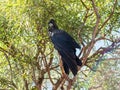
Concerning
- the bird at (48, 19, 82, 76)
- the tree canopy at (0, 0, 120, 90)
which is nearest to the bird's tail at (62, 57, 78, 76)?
the bird at (48, 19, 82, 76)

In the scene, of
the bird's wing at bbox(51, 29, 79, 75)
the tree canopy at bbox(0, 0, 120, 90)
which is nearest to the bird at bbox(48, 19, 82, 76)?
the bird's wing at bbox(51, 29, 79, 75)

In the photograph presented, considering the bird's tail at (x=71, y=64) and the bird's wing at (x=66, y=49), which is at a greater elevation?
the bird's wing at (x=66, y=49)

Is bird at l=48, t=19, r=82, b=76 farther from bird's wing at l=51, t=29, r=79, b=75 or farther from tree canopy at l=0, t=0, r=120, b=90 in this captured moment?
tree canopy at l=0, t=0, r=120, b=90

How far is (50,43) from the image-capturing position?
387 centimetres

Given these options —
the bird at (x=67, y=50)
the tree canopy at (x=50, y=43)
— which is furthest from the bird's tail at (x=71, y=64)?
the tree canopy at (x=50, y=43)

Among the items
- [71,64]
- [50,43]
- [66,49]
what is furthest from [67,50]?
[50,43]

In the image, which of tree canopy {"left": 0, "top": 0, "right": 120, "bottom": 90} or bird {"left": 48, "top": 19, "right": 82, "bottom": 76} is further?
tree canopy {"left": 0, "top": 0, "right": 120, "bottom": 90}

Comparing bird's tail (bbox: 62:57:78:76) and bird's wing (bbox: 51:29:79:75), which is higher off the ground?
bird's wing (bbox: 51:29:79:75)

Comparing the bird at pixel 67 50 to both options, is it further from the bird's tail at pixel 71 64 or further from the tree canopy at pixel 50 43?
the tree canopy at pixel 50 43

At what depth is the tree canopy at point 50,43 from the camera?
11.5ft

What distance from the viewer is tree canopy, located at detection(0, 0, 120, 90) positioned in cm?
352

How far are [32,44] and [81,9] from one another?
67 cm

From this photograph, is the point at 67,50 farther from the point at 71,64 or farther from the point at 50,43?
the point at 50,43

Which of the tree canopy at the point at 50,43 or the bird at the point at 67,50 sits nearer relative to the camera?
the bird at the point at 67,50
